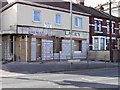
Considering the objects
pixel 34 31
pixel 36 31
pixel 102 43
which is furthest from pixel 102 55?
pixel 34 31

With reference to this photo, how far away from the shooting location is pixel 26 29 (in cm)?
3188

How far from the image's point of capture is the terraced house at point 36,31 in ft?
103

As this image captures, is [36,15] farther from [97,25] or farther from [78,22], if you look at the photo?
[97,25]

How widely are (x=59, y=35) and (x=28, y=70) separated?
14209mm

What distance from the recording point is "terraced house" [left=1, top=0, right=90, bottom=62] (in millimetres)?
31438

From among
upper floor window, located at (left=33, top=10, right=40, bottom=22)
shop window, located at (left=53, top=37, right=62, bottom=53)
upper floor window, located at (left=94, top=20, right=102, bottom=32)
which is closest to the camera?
upper floor window, located at (left=33, top=10, right=40, bottom=22)

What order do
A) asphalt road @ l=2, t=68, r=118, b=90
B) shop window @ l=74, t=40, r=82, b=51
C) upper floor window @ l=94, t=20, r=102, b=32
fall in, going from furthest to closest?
upper floor window @ l=94, t=20, r=102, b=32
shop window @ l=74, t=40, r=82, b=51
asphalt road @ l=2, t=68, r=118, b=90

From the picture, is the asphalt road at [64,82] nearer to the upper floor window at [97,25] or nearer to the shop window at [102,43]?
the shop window at [102,43]

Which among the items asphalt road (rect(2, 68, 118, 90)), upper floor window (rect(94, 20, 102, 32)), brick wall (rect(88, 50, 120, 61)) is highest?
upper floor window (rect(94, 20, 102, 32))

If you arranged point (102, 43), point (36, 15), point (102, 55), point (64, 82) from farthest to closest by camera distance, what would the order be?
point (102, 43), point (102, 55), point (36, 15), point (64, 82)

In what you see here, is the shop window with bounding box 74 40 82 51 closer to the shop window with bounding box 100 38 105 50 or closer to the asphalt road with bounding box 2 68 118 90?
the shop window with bounding box 100 38 105 50

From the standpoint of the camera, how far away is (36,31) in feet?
108

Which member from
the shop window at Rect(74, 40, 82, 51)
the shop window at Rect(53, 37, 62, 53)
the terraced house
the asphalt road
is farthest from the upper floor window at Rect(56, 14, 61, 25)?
the asphalt road

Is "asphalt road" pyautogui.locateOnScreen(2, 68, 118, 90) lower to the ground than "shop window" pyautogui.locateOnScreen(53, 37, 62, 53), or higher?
lower
